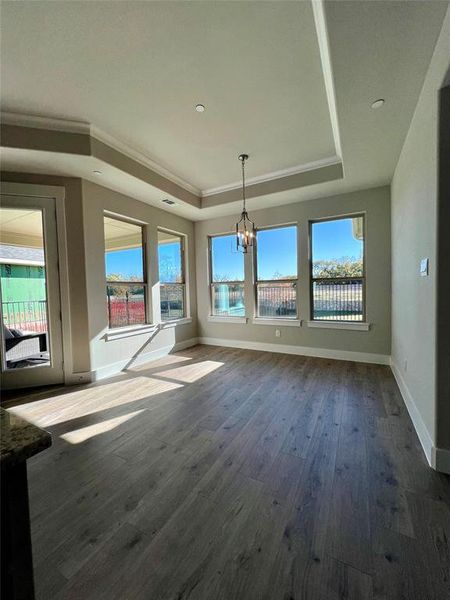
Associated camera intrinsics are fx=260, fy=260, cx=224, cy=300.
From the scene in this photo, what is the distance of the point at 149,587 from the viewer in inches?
44.0

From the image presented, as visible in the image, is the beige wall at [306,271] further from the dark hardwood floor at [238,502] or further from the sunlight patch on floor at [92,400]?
the sunlight patch on floor at [92,400]

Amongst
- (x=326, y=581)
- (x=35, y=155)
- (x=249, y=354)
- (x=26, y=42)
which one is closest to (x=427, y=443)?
(x=326, y=581)

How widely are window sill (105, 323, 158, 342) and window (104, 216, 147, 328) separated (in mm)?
107

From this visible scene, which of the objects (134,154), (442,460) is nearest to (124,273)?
(134,154)

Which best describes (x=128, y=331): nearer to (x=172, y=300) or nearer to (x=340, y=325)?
(x=172, y=300)

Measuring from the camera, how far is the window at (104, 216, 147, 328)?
13.3 ft

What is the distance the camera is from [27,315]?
3.47 m

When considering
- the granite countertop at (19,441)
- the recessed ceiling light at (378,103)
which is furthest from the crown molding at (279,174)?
the granite countertop at (19,441)

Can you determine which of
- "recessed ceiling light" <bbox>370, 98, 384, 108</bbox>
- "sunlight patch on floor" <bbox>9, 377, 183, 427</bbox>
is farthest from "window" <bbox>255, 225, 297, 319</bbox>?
"recessed ceiling light" <bbox>370, 98, 384, 108</bbox>

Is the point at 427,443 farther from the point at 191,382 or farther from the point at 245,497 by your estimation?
the point at 191,382

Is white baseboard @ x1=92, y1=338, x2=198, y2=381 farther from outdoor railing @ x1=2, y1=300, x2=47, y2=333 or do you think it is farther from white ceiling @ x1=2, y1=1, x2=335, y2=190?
white ceiling @ x1=2, y1=1, x2=335, y2=190

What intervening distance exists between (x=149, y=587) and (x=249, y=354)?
383 centimetres

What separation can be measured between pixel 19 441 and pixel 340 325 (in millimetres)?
4446

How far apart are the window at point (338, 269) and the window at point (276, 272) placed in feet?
1.17
